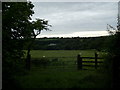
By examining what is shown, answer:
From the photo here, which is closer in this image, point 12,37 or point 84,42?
point 12,37

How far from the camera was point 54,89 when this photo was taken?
6.55m

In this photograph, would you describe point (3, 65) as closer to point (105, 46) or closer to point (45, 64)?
point (105, 46)

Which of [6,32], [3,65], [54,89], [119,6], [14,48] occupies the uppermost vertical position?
[119,6]

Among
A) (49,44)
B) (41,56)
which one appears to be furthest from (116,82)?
(41,56)

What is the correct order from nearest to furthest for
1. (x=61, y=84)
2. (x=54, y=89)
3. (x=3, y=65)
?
1. (x=3, y=65)
2. (x=54, y=89)
3. (x=61, y=84)

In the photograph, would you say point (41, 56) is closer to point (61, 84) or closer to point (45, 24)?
point (45, 24)

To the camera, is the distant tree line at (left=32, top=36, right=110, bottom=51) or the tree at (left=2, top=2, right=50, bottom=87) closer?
the tree at (left=2, top=2, right=50, bottom=87)

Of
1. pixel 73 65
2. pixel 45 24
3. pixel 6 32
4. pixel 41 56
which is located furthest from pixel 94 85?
pixel 45 24

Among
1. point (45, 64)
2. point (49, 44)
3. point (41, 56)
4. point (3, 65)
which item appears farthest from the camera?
point (41, 56)

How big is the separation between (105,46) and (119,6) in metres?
1.45

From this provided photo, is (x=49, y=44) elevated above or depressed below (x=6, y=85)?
A: above

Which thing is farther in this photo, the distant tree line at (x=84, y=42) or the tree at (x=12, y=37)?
the distant tree line at (x=84, y=42)

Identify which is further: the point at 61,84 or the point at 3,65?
the point at 61,84

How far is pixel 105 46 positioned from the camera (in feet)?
24.1
